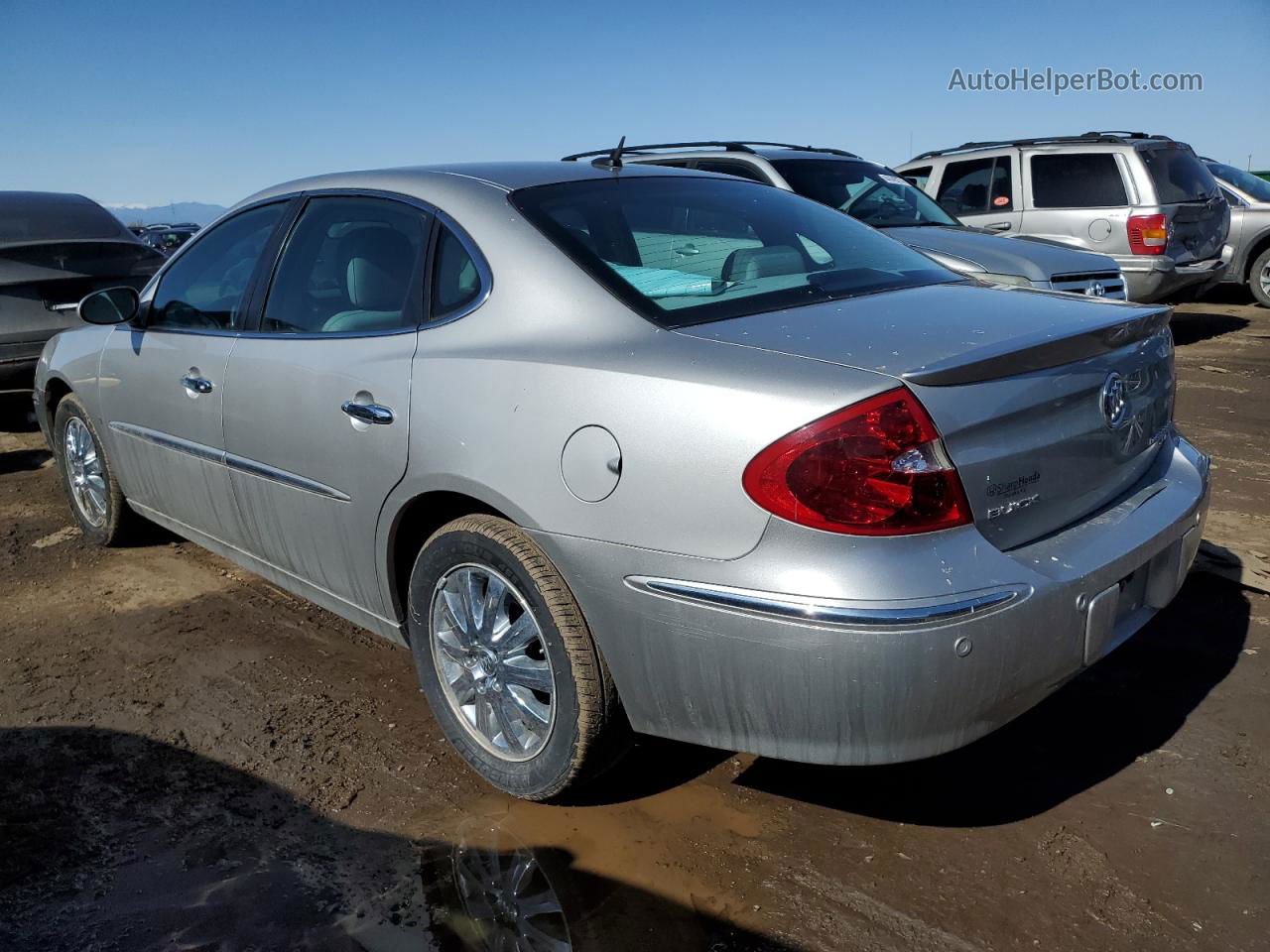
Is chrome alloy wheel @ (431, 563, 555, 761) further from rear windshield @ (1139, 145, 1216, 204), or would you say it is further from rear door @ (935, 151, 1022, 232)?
rear windshield @ (1139, 145, 1216, 204)

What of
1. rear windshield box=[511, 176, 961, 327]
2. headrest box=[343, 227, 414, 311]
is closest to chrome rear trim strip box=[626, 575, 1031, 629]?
rear windshield box=[511, 176, 961, 327]

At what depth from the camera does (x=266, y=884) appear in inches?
98.1

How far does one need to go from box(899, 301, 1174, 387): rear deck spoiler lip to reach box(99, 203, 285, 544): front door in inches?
92.8

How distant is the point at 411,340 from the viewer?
2889 mm

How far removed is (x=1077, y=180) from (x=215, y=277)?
8.44 meters

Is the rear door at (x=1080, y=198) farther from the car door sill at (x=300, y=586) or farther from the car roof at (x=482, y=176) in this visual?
the car door sill at (x=300, y=586)

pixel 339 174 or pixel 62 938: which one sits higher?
pixel 339 174

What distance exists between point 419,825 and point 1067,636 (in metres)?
1.60

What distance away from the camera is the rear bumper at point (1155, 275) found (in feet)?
31.5

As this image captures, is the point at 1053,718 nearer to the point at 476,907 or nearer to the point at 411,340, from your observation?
the point at 476,907

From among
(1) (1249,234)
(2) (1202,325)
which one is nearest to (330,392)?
(2) (1202,325)

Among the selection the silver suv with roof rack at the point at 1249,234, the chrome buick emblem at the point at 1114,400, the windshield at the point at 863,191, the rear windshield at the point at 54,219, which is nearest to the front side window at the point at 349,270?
the chrome buick emblem at the point at 1114,400

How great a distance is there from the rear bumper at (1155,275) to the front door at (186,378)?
314 inches

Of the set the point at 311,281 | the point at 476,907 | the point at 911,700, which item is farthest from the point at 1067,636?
the point at 311,281
